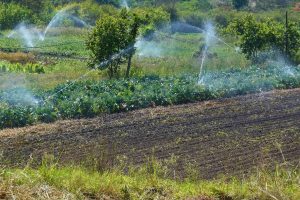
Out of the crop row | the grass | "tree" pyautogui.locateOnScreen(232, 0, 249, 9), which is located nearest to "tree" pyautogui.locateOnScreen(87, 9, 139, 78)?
the crop row

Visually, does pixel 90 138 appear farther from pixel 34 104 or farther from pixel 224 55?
pixel 224 55

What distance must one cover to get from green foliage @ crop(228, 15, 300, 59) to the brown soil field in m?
8.78

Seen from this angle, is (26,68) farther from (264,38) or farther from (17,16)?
(17,16)

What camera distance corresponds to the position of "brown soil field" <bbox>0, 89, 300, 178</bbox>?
33.7 ft

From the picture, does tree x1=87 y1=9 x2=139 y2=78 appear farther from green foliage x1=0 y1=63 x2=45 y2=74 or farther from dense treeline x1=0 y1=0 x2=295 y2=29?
dense treeline x1=0 y1=0 x2=295 y2=29

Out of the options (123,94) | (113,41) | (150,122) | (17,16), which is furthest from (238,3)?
(150,122)

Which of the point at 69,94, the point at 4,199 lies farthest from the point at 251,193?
the point at 69,94

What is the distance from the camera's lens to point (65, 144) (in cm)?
1133

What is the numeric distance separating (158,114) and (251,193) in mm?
9444

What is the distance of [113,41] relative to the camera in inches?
744

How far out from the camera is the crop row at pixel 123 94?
13.2 m

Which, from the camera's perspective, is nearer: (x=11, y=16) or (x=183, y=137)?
(x=183, y=137)

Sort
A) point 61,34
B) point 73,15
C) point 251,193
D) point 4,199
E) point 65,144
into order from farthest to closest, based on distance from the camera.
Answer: point 73,15, point 61,34, point 65,144, point 251,193, point 4,199

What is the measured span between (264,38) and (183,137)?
42.0ft
